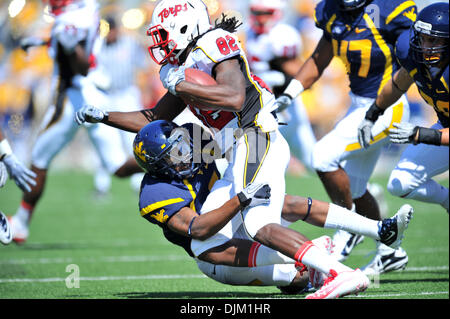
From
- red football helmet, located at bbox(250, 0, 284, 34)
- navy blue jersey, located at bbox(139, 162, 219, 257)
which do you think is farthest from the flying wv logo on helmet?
red football helmet, located at bbox(250, 0, 284, 34)

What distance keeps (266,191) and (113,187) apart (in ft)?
35.4

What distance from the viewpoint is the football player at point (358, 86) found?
540 cm

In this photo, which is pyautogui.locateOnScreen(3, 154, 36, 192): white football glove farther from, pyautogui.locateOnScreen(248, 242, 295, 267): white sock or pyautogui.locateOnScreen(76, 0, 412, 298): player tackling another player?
pyautogui.locateOnScreen(248, 242, 295, 267): white sock

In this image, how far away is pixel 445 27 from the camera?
421 cm

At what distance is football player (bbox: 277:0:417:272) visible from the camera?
17.7 ft

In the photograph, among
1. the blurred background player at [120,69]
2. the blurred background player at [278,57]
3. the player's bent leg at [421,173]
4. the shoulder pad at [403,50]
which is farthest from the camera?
the blurred background player at [120,69]

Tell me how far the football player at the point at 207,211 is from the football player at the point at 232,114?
0.28 ft

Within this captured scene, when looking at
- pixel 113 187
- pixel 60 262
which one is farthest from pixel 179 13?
pixel 113 187

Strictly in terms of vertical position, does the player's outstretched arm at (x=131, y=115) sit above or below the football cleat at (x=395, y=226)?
above

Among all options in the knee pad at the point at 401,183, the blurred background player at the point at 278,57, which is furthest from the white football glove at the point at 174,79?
the blurred background player at the point at 278,57

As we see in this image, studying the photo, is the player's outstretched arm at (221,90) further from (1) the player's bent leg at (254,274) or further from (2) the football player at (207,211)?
(1) the player's bent leg at (254,274)

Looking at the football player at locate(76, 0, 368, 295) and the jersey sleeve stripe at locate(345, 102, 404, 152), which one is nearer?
the football player at locate(76, 0, 368, 295)

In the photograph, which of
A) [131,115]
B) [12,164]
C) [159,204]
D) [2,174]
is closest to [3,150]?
[12,164]

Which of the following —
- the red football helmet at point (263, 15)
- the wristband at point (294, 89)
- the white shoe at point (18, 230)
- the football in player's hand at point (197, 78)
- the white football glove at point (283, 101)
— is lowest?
the white shoe at point (18, 230)
